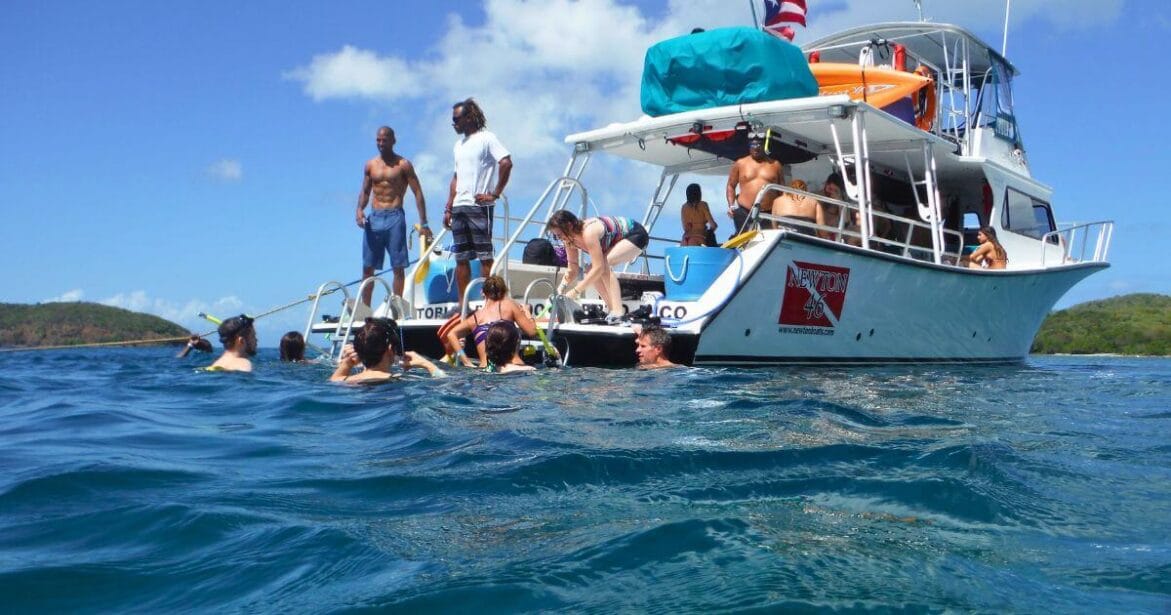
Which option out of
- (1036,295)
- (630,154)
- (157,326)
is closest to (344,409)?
(630,154)

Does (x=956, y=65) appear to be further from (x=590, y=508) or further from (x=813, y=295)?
(x=590, y=508)

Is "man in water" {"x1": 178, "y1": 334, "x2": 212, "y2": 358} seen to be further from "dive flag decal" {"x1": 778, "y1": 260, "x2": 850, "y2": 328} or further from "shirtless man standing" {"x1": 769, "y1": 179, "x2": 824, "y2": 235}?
"dive flag decal" {"x1": 778, "y1": 260, "x2": 850, "y2": 328}

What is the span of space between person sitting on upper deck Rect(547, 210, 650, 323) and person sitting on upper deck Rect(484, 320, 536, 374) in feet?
4.90

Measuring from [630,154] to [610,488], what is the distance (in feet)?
27.8

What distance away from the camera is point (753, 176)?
955cm

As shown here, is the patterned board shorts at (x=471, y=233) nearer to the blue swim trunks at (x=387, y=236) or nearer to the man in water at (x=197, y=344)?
the blue swim trunks at (x=387, y=236)

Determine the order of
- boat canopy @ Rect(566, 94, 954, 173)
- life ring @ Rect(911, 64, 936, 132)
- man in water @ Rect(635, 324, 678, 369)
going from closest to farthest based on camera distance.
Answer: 1. man in water @ Rect(635, 324, 678, 369)
2. boat canopy @ Rect(566, 94, 954, 173)
3. life ring @ Rect(911, 64, 936, 132)

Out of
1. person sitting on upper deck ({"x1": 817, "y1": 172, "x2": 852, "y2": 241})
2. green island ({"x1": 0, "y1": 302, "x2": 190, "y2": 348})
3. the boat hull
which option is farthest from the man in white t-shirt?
green island ({"x1": 0, "y1": 302, "x2": 190, "y2": 348})

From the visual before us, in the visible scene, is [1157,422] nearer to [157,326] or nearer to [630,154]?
[630,154]

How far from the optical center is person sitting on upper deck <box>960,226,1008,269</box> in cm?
1052

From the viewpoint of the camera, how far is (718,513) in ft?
8.57

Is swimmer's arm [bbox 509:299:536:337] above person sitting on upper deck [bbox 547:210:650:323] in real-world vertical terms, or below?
below

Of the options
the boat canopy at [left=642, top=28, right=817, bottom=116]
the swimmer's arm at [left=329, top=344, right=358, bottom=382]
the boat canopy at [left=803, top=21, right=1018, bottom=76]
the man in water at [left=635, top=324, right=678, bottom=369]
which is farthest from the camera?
the boat canopy at [left=803, top=21, right=1018, bottom=76]

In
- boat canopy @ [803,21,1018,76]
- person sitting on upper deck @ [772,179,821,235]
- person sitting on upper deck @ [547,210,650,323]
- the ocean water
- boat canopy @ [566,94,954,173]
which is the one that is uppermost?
boat canopy @ [803,21,1018,76]
